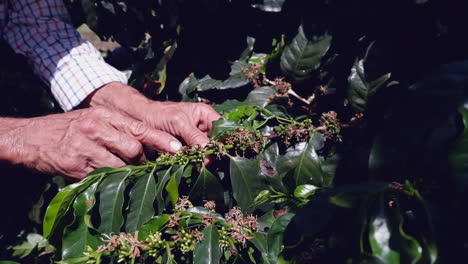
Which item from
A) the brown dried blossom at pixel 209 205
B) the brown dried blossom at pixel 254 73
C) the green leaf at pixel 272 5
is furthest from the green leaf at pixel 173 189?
the green leaf at pixel 272 5

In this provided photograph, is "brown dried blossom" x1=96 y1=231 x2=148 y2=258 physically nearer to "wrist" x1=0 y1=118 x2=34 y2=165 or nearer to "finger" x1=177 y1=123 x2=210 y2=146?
"finger" x1=177 y1=123 x2=210 y2=146

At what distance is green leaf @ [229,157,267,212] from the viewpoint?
1.40 meters

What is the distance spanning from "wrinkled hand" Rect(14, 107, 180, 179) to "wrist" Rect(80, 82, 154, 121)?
0.25 metres

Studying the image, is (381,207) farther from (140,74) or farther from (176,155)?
(140,74)

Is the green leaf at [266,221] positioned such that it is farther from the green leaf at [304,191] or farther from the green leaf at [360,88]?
the green leaf at [360,88]

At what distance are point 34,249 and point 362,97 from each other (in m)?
2.97

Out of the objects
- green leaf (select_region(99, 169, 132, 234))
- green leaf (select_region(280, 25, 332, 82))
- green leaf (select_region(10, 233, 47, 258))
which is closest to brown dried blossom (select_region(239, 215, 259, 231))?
green leaf (select_region(99, 169, 132, 234))

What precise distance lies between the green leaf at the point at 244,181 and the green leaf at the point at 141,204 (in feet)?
0.99

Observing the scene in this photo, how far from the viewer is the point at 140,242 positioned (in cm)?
117

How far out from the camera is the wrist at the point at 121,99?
2.11 meters

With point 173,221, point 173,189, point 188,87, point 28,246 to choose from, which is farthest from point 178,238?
point 28,246

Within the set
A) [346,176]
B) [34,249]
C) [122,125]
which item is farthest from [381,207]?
[34,249]

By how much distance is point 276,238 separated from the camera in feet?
3.68

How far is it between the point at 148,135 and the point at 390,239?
4.09 feet
